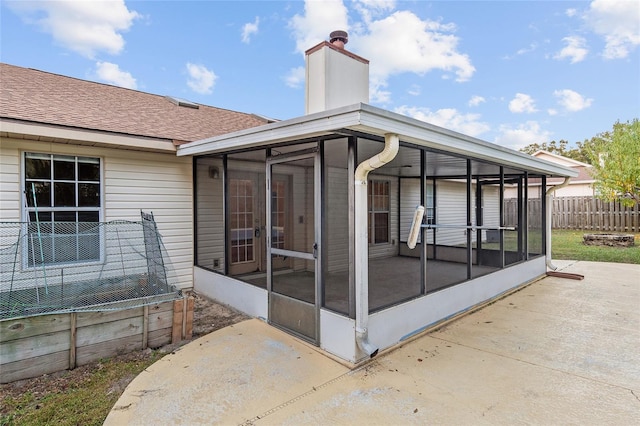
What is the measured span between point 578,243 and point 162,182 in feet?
41.1

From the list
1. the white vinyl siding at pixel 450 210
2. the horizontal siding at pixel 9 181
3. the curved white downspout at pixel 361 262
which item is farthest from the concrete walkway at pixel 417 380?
the white vinyl siding at pixel 450 210

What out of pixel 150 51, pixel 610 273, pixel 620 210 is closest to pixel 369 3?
pixel 150 51

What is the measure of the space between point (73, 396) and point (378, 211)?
660 centimetres

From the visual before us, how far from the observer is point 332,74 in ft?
17.1

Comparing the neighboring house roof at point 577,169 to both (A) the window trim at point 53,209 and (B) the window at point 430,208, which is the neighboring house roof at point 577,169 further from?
(A) the window trim at point 53,209

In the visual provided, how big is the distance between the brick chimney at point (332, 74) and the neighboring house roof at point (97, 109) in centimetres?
206

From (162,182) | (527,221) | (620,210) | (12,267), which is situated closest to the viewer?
(12,267)

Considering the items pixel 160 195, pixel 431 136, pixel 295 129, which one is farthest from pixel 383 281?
pixel 160 195

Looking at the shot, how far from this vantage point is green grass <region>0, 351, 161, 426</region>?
240cm

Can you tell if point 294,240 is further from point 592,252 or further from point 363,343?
point 592,252

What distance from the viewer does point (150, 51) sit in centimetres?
1169

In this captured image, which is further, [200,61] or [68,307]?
[200,61]

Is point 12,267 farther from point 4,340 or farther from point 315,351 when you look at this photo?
point 315,351

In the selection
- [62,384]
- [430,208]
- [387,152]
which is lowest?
[62,384]
